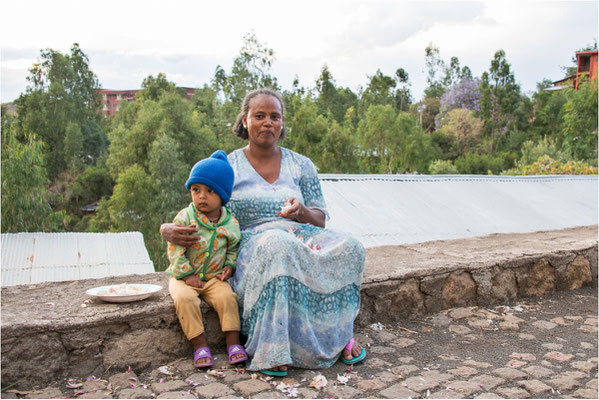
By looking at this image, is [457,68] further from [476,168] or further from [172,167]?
[172,167]

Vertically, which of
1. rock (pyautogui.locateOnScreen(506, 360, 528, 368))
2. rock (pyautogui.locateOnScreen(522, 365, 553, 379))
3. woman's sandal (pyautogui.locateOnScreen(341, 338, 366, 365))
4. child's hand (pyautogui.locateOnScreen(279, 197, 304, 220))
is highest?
child's hand (pyautogui.locateOnScreen(279, 197, 304, 220))

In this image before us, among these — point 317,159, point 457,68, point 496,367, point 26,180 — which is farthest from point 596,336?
point 457,68

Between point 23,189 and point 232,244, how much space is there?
10.7m

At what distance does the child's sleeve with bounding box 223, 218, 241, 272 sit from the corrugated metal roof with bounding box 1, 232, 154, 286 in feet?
12.2

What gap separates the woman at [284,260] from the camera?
2459mm

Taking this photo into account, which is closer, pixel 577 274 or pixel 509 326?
A: pixel 509 326

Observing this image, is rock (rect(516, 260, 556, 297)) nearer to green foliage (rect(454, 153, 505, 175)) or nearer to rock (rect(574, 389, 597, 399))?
rock (rect(574, 389, 597, 399))

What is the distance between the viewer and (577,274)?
14.7 ft

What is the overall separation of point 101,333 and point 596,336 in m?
3.11

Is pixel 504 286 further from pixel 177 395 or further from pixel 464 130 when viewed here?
pixel 464 130

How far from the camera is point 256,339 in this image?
248 cm

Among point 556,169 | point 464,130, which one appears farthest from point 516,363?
point 464,130

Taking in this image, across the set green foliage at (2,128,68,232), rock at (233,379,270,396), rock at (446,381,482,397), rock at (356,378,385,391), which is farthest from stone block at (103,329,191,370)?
green foliage at (2,128,68,232)

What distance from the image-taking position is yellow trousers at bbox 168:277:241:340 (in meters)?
2.51
